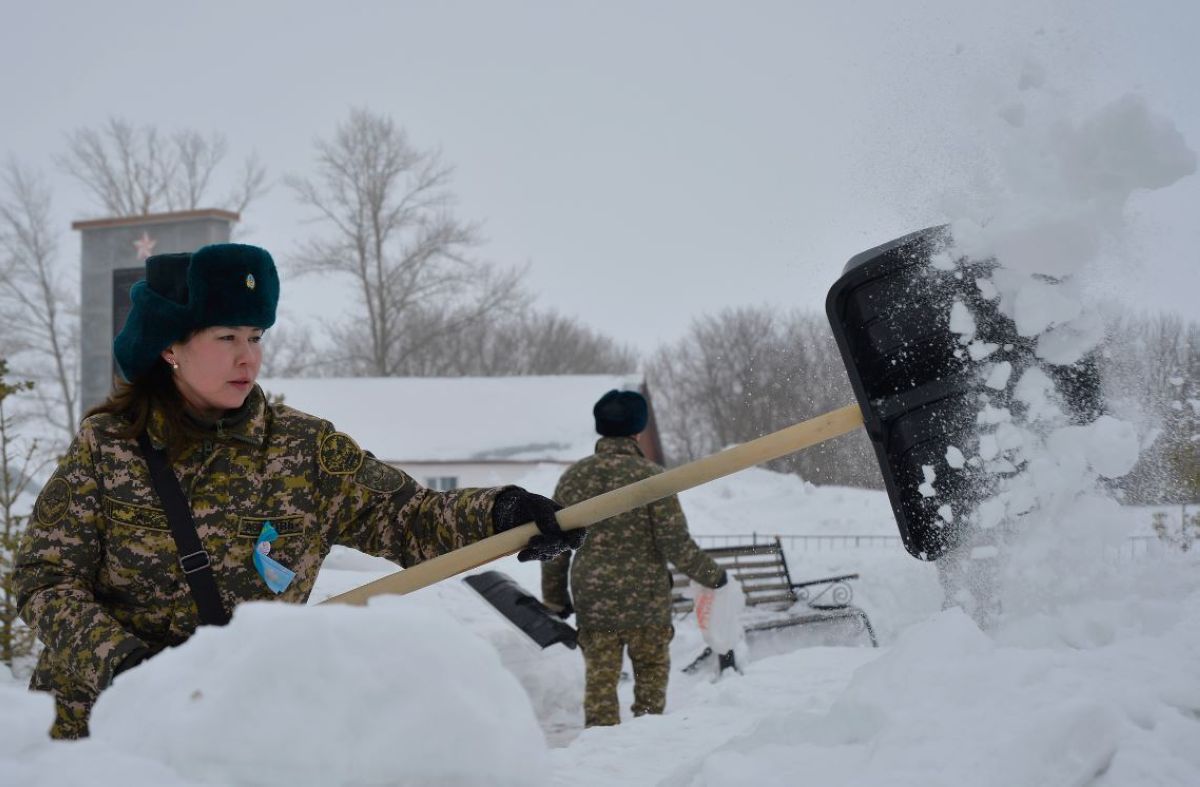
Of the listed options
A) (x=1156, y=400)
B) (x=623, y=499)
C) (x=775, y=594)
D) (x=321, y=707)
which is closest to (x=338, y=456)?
(x=623, y=499)

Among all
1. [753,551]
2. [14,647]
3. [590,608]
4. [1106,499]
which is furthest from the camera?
[753,551]

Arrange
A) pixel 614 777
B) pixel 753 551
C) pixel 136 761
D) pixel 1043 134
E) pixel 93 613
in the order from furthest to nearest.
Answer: pixel 753 551 → pixel 1043 134 → pixel 614 777 → pixel 93 613 → pixel 136 761

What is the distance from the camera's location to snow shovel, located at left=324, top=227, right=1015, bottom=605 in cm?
287

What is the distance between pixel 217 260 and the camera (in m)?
2.39

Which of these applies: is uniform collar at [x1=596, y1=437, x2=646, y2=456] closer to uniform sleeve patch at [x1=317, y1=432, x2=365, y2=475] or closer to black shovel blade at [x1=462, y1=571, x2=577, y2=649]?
black shovel blade at [x1=462, y1=571, x2=577, y2=649]

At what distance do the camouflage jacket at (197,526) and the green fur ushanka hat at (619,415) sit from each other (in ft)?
7.44

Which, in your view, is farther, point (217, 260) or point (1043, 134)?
point (1043, 134)

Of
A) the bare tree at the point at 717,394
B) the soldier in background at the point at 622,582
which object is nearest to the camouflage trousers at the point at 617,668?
the soldier in background at the point at 622,582

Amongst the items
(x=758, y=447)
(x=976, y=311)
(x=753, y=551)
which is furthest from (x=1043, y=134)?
(x=753, y=551)

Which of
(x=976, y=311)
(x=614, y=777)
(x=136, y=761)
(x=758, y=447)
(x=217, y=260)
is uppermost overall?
(x=217, y=260)

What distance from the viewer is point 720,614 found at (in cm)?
568

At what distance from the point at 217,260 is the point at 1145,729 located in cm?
221

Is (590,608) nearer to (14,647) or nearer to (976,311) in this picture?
(976,311)

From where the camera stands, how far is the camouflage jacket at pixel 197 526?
2211 millimetres
